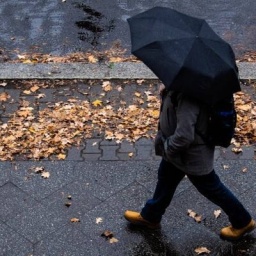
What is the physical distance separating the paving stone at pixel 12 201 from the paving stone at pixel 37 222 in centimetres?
6

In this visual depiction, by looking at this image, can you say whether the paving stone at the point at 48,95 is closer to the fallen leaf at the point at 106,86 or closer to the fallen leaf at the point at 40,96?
the fallen leaf at the point at 40,96

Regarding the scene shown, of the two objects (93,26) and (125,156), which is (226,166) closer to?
(125,156)

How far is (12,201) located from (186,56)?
2.43 metres

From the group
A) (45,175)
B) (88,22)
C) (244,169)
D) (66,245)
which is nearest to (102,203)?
(66,245)

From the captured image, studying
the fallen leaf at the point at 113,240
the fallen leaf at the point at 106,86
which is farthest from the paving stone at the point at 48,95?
the fallen leaf at the point at 113,240

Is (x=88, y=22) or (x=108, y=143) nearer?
(x=108, y=143)

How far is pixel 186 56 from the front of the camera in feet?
11.6

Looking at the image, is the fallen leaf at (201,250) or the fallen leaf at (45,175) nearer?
the fallen leaf at (201,250)

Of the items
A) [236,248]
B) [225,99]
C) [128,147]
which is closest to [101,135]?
[128,147]

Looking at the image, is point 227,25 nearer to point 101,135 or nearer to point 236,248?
point 101,135

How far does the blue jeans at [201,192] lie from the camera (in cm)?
428

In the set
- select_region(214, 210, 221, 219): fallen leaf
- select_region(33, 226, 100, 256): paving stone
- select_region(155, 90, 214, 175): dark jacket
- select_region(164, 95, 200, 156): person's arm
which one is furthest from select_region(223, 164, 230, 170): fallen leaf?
select_region(164, 95, 200, 156): person's arm

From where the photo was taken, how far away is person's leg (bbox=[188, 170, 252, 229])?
14.0 ft

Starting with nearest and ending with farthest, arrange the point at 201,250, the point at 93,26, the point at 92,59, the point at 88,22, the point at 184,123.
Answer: the point at 184,123 < the point at 201,250 < the point at 92,59 < the point at 93,26 < the point at 88,22
